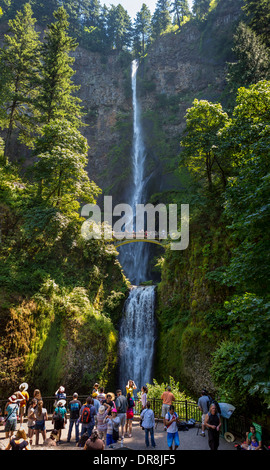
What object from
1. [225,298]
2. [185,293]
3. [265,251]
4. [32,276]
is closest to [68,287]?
[32,276]

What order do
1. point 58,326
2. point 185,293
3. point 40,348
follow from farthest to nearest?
point 185,293 < point 58,326 < point 40,348

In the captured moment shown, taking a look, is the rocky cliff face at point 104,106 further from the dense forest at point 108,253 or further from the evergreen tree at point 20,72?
the dense forest at point 108,253

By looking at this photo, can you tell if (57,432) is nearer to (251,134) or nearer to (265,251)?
(265,251)

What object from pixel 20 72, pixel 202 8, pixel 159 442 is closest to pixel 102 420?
pixel 159 442

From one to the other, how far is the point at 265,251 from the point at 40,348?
13267mm

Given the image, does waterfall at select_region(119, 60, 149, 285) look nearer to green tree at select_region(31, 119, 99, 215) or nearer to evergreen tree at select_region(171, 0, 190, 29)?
green tree at select_region(31, 119, 99, 215)

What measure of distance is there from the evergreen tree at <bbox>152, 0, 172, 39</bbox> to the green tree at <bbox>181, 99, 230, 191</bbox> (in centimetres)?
4928

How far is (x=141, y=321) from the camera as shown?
21375mm

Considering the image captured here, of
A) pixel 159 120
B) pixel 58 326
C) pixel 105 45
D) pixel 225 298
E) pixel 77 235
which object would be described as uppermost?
pixel 105 45

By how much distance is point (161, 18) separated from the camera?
6078 centimetres

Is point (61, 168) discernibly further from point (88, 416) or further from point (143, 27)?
point (143, 27)

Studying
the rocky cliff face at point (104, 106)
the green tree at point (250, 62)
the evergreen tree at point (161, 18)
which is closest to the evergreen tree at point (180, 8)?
the evergreen tree at point (161, 18)

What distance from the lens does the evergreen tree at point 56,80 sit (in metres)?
24.2

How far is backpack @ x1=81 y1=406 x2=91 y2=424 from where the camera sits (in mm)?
8188
